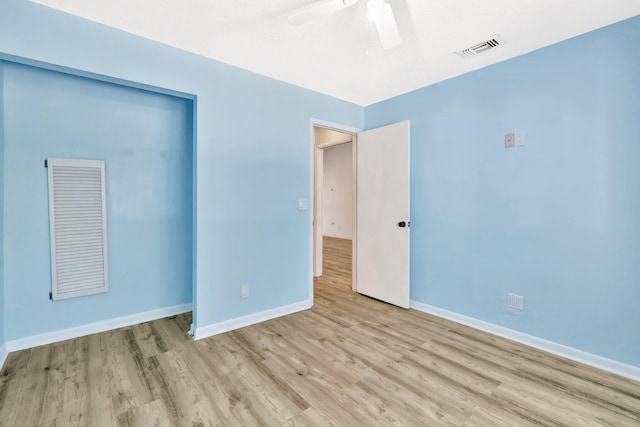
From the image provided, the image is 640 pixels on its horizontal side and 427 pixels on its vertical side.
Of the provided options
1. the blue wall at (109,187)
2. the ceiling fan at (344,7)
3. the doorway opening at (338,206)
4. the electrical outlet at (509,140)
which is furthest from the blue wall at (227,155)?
the doorway opening at (338,206)

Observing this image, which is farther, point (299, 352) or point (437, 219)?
point (437, 219)

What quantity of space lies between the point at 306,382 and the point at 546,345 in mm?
1924

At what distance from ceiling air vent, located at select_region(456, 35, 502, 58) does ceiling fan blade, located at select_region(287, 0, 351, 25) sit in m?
1.30

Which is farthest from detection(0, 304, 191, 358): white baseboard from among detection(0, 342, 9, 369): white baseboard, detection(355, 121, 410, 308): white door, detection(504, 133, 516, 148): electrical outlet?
detection(504, 133, 516, 148): electrical outlet

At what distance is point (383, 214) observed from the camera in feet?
11.1

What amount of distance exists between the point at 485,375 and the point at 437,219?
1.49 meters

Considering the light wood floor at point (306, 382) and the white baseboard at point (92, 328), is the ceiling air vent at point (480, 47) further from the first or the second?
the white baseboard at point (92, 328)

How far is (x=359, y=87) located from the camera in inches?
125

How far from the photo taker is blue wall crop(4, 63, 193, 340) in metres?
2.20

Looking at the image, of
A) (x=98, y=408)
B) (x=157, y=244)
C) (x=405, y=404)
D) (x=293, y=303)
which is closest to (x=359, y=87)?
(x=293, y=303)

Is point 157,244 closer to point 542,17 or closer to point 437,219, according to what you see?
point 437,219

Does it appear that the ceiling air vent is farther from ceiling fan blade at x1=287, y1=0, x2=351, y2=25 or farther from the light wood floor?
the light wood floor

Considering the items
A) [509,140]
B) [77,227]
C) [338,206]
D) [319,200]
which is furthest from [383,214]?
[338,206]

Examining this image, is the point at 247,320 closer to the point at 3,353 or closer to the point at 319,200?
the point at 3,353
